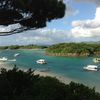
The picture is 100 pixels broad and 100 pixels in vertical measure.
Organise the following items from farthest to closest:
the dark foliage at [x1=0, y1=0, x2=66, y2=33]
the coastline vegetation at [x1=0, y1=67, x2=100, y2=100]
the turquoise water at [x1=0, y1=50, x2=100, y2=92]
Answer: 1. the turquoise water at [x1=0, y1=50, x2=100, y2=92]
2. the dark foliage at [x1=0, y1=0, x2=66, y2=33]
3. the coastline vegetation at [x1=0, y1=67, x2=100, y2=100]

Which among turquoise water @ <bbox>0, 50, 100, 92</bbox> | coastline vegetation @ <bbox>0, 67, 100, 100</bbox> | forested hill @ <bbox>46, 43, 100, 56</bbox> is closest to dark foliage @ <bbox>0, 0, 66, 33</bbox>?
coastline vegetation @ <bbox>0, 67, 100, 100</bbox>

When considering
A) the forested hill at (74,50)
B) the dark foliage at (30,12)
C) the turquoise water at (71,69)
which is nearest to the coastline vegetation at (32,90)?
the dark foliage at (30,12)

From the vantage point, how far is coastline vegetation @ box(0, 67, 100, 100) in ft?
28.5

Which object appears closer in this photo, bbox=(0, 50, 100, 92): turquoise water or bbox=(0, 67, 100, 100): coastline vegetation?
bbox=(0, 67, 100, 100): coastline vegetation

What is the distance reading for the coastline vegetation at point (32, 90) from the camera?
868cm

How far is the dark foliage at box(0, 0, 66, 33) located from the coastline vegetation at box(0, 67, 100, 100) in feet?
5.32

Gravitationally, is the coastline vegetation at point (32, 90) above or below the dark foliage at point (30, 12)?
below

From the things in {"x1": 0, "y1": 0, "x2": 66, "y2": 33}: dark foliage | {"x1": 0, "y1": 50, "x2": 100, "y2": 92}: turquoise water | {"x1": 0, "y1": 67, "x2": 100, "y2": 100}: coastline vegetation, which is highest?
{"x1": 0, "y1": 0, "x2": 66, "y2": 33}: dark foliage

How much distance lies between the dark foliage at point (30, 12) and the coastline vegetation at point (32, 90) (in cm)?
162

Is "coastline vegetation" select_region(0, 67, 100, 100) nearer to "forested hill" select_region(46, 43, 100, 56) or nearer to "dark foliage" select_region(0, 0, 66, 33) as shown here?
"dark foliage" select_region(0, 0, 66, 33)

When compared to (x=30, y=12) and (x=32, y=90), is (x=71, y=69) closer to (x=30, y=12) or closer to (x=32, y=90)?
(x=30, y=12)

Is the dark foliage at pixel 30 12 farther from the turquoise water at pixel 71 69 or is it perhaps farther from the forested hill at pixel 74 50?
the forested hill at pixel 74 50

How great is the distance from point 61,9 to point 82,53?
11150 cm

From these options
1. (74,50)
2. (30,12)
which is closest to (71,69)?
(30,12)
